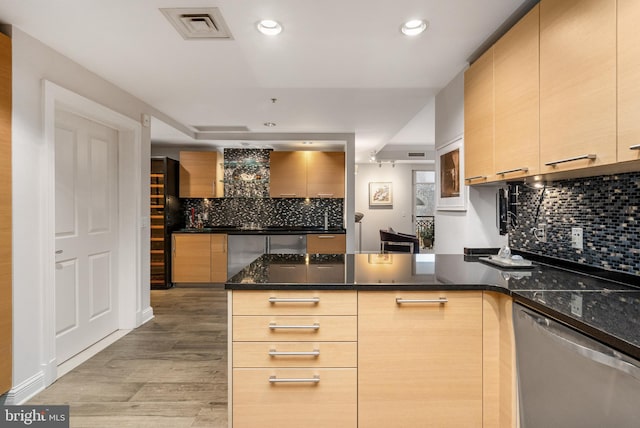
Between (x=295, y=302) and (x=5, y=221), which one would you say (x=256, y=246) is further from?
(x=295, y=302)

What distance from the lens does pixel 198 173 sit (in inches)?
220

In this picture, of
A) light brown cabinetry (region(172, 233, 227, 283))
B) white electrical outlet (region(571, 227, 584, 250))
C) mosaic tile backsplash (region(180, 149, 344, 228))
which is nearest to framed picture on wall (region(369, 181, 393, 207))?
mosaic tile backsplash (region(180, 149, 344, 228))

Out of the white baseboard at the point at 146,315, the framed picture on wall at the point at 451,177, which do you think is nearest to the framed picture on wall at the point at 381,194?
the framed picture on wall at the point at 451,177

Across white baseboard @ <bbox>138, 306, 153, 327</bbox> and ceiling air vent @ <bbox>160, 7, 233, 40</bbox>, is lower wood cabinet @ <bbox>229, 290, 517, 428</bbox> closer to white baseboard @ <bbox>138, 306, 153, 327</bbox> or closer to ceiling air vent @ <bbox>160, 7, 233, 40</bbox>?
ceiling air vent @ <bbox>160, 7, 233, 40</bbox>

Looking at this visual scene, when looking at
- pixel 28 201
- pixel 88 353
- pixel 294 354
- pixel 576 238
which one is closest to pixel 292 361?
pixel 294 354

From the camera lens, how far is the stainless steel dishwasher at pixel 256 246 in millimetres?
5242

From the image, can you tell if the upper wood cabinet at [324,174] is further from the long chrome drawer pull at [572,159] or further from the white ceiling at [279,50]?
the long chrome drawer pull at [572,159]

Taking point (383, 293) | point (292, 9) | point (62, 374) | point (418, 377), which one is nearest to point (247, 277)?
point (383, 293)

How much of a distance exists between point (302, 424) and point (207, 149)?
16.6 ft

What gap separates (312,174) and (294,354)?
418cm

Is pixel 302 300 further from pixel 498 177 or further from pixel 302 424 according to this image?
pixel 498 177

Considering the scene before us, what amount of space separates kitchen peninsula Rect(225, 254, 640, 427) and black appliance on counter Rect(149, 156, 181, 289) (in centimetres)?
412

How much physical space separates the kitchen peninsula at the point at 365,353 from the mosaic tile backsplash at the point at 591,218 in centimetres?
18

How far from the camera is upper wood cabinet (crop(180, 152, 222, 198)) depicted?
18.3ft
